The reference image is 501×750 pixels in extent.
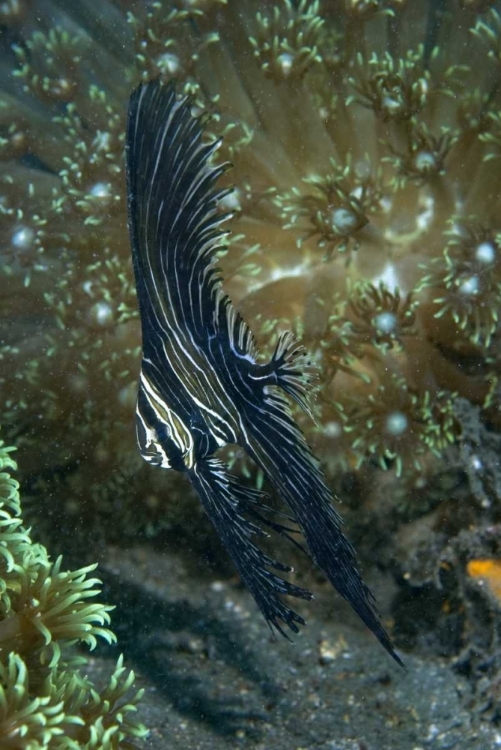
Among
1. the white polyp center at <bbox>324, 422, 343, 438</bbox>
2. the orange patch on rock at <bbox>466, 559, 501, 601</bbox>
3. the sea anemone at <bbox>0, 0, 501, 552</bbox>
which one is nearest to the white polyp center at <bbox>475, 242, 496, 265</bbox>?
the sea anemone at <bbox>0, 0, 501, 552</bbox>

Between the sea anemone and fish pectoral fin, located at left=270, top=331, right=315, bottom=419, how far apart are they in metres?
1.47

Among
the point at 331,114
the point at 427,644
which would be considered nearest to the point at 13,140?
the point at 331,114

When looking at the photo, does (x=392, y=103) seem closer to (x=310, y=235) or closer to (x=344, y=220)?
(x=344, y=220)

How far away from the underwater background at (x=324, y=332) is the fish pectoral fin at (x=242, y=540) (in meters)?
1.55

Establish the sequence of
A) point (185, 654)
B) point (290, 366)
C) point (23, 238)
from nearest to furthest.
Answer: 1. point (290, 366)
2. point (23, 238)
3. point (185, 654)

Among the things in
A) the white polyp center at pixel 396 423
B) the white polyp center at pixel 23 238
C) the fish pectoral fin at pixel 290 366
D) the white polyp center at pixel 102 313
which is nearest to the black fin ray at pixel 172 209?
the fish pectoral fin at pixel 290 366

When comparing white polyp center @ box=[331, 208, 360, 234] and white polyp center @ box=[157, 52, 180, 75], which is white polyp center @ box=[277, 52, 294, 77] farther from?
white polyp center @ box=[331, 208, 360, 234]

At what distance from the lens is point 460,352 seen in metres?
3.57

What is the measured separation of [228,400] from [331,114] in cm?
250

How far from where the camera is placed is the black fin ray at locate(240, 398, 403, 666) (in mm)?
1750

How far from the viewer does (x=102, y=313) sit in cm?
355

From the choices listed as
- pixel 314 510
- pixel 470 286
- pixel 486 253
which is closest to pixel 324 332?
pixel 470 286

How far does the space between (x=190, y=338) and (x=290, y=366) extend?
0.32 meters

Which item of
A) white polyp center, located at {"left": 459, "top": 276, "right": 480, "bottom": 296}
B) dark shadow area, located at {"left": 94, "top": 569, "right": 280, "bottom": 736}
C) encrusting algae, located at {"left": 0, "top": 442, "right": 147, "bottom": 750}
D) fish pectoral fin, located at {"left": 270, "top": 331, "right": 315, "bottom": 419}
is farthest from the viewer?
dark shadow area, located at {"left": 94, "top": 569, "right": 280, "bottom": 736}
